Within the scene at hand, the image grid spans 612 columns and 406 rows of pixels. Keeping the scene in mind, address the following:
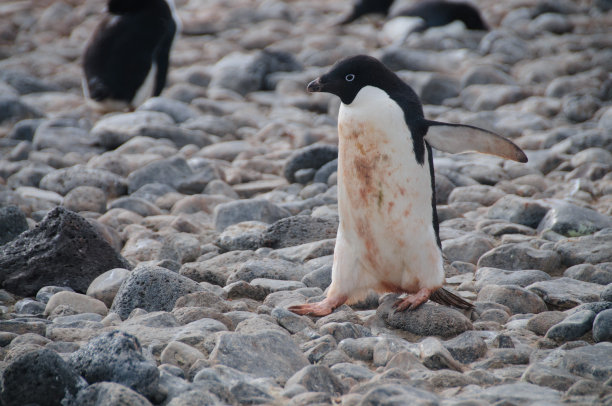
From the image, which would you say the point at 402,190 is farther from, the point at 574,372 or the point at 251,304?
the point at 574,372

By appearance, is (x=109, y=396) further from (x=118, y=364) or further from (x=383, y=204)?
(x=383, y=204)

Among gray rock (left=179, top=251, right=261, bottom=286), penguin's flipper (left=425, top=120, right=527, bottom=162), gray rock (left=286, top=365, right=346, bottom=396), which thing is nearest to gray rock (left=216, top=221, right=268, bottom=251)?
gray rock (left=179, top=251, right=261, bottom=286)

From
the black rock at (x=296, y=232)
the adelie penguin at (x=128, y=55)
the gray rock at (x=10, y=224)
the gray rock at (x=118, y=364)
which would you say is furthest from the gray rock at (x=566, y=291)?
the adelie penguin at (x=128, y=55)

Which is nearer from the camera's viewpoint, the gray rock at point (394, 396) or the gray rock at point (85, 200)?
the gray rock at point (394, 396)

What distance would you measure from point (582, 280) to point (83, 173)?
3878 mm

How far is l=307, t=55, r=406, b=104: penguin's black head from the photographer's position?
3535 millimetres

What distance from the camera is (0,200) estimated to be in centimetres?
546

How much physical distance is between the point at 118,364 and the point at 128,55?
7.11 meters

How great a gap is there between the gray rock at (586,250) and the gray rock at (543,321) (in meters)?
1.02

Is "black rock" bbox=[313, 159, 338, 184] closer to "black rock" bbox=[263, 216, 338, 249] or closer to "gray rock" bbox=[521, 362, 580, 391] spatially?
"black rock" bbox=[263, 216, 338, 249]

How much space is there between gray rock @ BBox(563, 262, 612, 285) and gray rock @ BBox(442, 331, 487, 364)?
116cm

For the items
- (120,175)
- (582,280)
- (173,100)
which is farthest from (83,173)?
(582,280)

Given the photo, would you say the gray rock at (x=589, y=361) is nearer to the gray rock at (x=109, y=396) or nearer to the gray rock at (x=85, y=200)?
the gray rock at (x=109, y=396)

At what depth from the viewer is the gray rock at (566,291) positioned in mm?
3566
